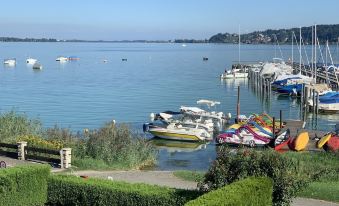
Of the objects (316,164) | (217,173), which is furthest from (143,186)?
(316,164)

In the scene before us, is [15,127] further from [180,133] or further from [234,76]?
[234,76]

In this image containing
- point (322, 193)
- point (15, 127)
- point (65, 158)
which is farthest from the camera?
point (15, 127)

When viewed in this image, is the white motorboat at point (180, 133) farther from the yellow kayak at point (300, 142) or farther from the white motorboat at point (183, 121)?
the yellow kayak at point (300, 142)

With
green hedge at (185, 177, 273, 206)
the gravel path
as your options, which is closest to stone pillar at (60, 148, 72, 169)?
the gravel path

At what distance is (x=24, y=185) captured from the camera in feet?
51.7

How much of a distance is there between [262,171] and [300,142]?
21.9 meters

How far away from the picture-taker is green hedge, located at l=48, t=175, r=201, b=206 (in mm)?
13727

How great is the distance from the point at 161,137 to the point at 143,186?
28317mm

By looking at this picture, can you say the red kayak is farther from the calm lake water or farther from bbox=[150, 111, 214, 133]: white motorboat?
bbox=[150, 111, 214, 133]: white motorboat

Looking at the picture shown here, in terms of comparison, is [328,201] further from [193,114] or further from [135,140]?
[193,114]

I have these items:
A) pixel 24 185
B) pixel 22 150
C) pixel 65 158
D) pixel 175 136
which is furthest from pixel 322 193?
pixel 175 136

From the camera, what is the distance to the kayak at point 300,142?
3372 cm

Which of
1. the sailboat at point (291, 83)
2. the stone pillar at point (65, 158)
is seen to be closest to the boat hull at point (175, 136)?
the stone pillar at point (65, 158)

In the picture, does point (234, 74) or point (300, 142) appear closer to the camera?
point (300, 142)
